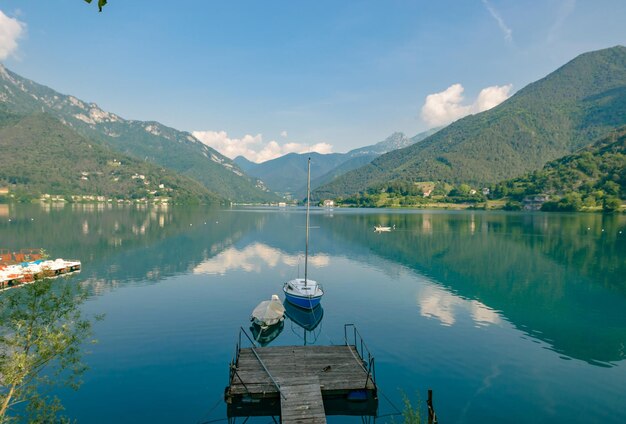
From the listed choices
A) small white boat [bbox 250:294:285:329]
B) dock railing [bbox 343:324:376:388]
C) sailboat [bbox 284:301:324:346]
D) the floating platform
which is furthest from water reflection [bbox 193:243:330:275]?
the floating platform

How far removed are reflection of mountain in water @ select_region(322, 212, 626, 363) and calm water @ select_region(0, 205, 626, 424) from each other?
39 centimetres

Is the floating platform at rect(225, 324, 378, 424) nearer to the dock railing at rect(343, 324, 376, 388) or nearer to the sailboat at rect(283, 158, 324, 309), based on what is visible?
the dock railing at rect(343, 324, 376, 388)

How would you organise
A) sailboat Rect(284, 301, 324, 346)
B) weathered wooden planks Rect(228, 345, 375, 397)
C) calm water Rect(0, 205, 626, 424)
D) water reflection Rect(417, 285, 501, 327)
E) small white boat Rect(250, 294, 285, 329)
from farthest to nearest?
water reflection Rect(417, 285, 501, 327) → sailboat Rect(284, 301, 324, 346) → small white boat Rect(250, 294, 285, 329) → calm water Rect(0, 205, 626, 424) → weathered wooden planks Rect(228, 345, 375, 397)

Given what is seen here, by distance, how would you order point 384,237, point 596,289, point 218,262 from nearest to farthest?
1. point 596,289
2. point 218,262
3. point 384,237

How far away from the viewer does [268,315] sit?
4341cm

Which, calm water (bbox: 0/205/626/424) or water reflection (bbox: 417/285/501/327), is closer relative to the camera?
calm water (bbox: 0/205/626/424)

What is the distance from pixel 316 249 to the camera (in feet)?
362

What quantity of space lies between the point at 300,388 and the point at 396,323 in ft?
79.4

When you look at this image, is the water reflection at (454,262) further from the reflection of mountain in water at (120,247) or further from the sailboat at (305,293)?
the sailboat at (305,293)

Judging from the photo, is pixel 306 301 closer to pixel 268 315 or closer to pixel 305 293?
pixel 305 293

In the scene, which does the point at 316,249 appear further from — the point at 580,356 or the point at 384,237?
the point at 580,356

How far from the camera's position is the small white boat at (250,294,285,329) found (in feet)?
141

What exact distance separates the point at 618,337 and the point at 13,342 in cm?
5558

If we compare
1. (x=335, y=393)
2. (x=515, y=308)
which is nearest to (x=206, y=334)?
(x=335, y=393)
